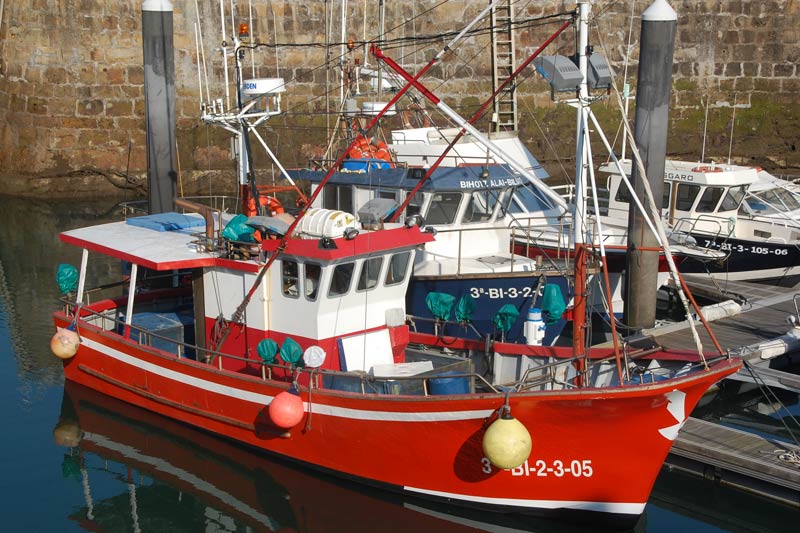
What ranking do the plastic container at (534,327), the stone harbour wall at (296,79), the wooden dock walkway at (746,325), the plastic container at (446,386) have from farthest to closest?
the stone harbour wall at (296,79) < the wooden dock walkway at (746,325) < the plastic container at (534,327) < the plastic container at (446,386)

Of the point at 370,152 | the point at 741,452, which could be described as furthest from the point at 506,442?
the point at 370,152

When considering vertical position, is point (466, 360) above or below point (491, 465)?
above

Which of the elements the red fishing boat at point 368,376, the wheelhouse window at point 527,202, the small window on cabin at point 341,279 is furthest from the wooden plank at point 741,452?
the wheelhouse window at point 527,202

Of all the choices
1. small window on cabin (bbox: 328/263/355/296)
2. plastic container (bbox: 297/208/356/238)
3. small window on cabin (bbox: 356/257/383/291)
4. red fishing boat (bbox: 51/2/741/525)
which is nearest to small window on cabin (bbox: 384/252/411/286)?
red fishing boat (bbox: 51/2/741/525)

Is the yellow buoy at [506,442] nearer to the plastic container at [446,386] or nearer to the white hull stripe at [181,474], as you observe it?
the plastic container at [446,386]

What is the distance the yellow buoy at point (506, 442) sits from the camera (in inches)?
403

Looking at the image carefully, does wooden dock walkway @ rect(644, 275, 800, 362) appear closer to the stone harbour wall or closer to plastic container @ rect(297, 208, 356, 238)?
plastic container @ rect(297, 208, 356, 238)

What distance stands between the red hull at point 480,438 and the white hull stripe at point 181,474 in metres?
0.81

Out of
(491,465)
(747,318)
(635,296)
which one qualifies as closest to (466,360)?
(491,465)

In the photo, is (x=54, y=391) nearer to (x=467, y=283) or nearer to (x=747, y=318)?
(x=467, y=283)

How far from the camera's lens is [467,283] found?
16047mm

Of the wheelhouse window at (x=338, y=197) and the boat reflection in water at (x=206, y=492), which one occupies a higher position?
the wheelhouse window at (x=338, y=197)

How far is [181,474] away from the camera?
13.0 m

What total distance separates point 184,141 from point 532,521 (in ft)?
75.5
